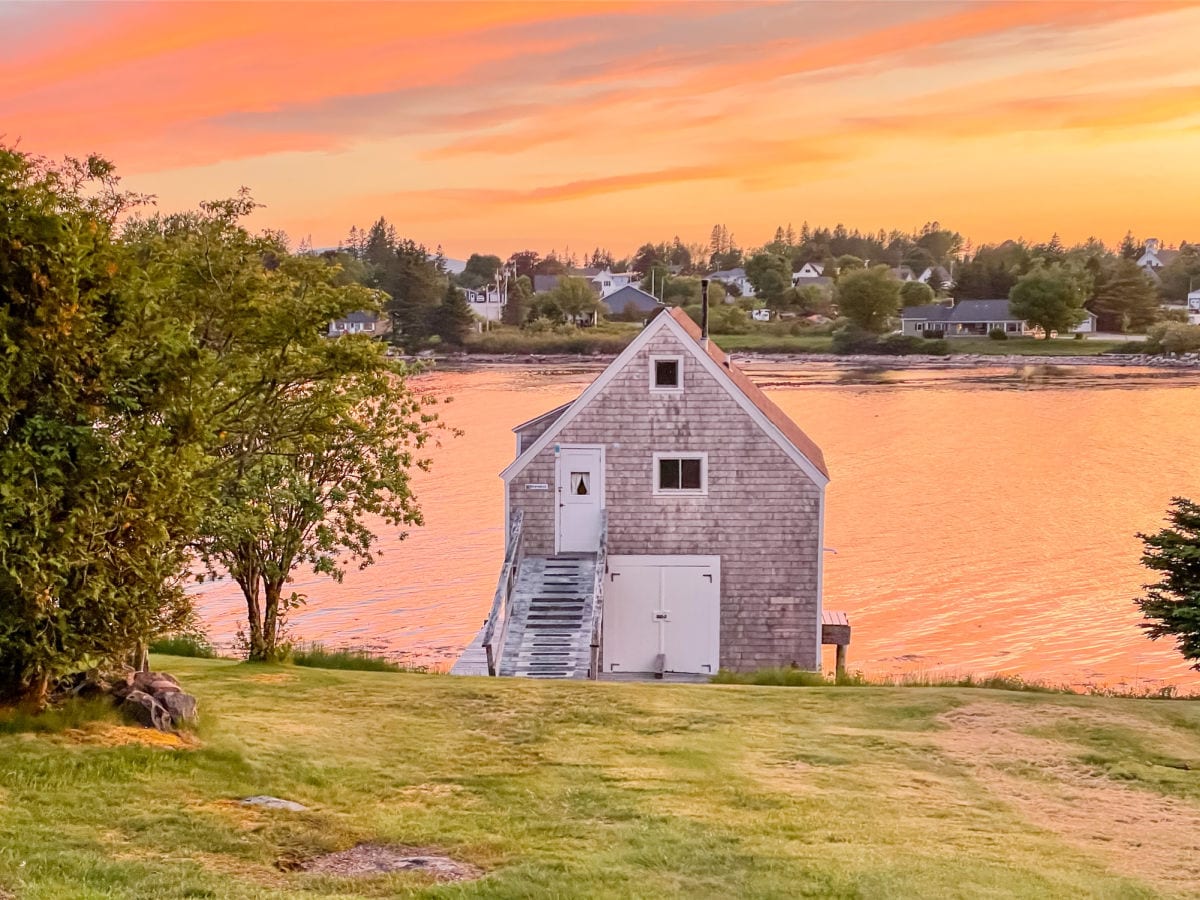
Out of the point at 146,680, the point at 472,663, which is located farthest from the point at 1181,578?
the point at 146,680

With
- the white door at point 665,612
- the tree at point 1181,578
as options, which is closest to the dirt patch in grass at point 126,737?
the white door at point 665,612

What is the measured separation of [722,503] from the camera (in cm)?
2922

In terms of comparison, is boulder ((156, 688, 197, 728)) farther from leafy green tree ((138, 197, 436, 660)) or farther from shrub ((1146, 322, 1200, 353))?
shrub ((1146, 322, 1200, 353))

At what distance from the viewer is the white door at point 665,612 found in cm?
2936

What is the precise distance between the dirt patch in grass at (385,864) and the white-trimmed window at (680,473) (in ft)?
61.0

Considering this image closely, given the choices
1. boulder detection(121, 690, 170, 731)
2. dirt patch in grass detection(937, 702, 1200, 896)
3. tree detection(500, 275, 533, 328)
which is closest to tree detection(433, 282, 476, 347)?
tree detection(500, 275, 533, 328)

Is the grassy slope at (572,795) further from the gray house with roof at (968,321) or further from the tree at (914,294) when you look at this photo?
the tree at (914,294)

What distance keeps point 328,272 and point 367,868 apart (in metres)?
13.4

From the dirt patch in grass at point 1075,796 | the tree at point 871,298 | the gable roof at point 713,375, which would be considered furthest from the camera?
the tree at point 871,298

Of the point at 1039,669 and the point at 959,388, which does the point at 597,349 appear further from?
the point at 1039,669

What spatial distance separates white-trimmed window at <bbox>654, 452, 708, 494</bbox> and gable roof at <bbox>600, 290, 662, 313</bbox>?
148440 millimetres

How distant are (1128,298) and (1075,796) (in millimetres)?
173664

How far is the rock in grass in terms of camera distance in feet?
39.8

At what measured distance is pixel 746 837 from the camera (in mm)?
11938
